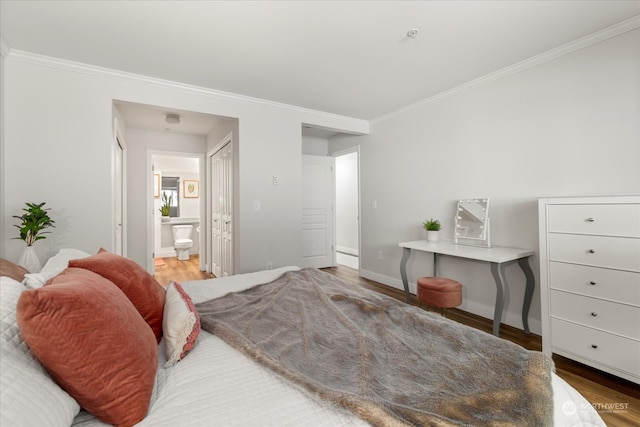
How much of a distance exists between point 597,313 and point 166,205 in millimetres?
7488

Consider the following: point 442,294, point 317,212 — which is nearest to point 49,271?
point 442,294

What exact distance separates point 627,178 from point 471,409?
2445mm

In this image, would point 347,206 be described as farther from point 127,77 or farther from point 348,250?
point 127,77

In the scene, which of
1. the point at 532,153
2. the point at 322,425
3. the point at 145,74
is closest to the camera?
the point at 322,425

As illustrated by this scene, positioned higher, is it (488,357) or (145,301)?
(145,301)

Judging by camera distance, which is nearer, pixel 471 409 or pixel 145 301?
pixel 471 409

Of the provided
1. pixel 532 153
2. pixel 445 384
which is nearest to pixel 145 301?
pixel 445 384

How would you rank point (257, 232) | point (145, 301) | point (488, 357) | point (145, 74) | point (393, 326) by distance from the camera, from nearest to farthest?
point (488, 357) < point (145, 301) < point (393, 326) < point (145, 74) < point (257, 232)

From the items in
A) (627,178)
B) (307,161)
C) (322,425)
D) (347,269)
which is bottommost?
(347,269)

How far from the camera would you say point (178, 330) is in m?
1.13

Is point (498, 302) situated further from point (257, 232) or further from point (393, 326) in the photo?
point (257, 232)

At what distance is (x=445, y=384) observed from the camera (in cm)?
94

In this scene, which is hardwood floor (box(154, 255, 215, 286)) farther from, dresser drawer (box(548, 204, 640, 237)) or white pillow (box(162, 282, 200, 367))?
dresser drawer (box(548, 204, 640, 237))

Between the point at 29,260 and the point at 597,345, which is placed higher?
the point at 29,260
